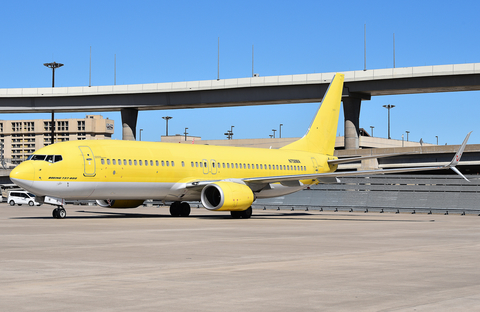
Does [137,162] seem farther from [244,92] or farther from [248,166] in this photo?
[244,92]

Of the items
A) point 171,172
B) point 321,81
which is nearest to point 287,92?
point 321,81

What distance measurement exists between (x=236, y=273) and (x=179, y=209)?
24.7m

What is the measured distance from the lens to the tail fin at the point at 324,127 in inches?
1716

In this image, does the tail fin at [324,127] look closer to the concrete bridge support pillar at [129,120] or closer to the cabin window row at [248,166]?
the cabin window row at [248,166]

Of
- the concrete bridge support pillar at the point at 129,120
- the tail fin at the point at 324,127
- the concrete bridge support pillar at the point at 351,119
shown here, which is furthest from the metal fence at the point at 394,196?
the concrete bridge support pillar at the point at 129,120

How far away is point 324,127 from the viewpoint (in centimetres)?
4425

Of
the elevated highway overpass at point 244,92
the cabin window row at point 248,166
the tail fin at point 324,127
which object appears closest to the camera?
the cabin window row at point 248,166

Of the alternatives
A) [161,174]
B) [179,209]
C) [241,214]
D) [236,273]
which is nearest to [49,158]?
[161,174]

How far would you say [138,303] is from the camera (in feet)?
27.0

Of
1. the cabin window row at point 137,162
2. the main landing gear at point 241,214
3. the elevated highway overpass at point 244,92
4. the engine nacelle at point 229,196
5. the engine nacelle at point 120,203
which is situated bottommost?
the main landing gear at point 241,214

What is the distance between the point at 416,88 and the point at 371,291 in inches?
→ 2359

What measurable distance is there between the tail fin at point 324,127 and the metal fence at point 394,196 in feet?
11.3

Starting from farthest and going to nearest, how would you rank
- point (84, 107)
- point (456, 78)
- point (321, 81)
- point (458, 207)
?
1. point (84, 107)
2. point (321, 81)
3. point (456, 78)
4. point (458, 207)

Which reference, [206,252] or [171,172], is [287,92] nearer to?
[171,172]
